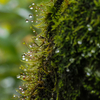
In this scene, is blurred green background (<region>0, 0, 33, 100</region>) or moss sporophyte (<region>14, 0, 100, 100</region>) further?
blurred green background (<region>0, 0, 33, 100</region>)

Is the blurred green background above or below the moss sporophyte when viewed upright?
above

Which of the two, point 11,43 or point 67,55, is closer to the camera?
point 67,55

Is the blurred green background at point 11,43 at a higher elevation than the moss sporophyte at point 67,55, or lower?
higher

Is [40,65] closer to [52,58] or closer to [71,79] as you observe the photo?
[52,58]

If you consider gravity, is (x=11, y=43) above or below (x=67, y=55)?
above

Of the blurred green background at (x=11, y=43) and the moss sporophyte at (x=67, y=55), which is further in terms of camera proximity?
the blurred green background at (x=11, y=43)
